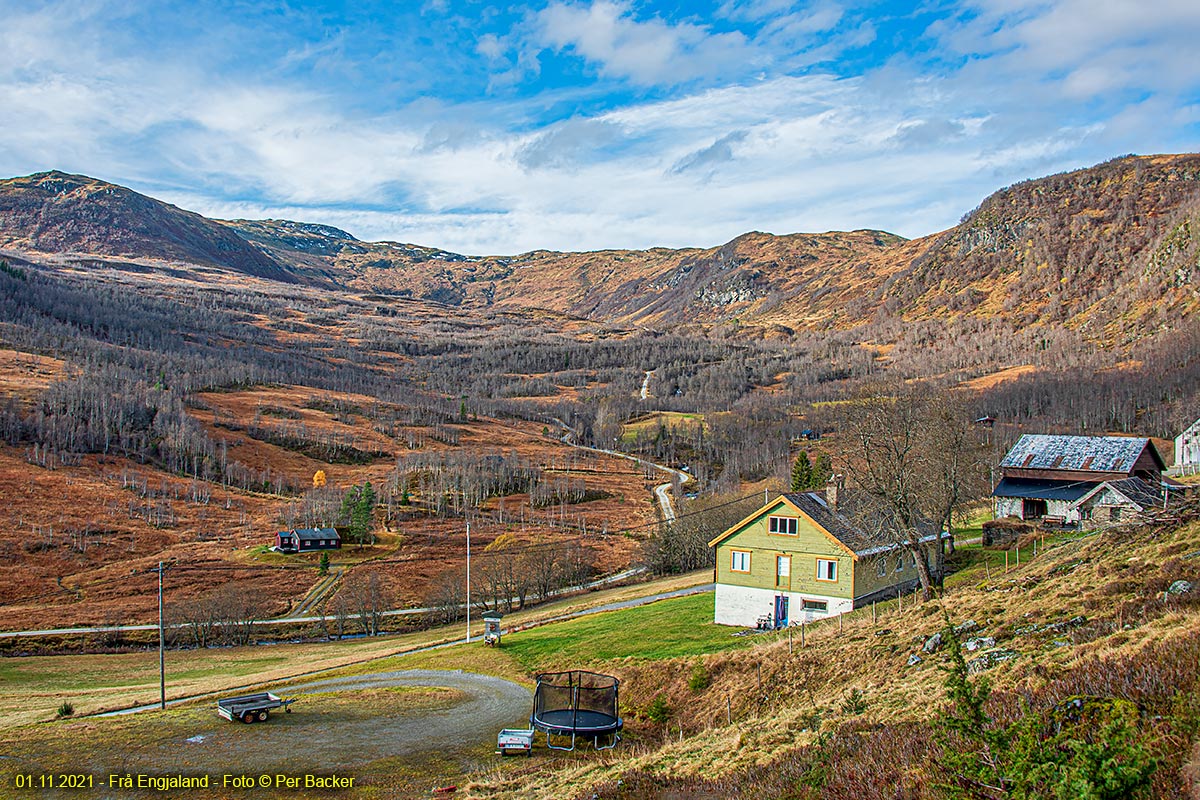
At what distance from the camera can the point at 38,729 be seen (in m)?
26.7

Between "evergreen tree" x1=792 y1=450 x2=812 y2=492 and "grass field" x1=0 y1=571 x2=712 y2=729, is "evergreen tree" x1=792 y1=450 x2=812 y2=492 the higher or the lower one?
the higher one

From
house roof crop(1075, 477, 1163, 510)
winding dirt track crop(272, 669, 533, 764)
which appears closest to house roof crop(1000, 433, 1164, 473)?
house roof crop(1075, 477, 1163, 510)

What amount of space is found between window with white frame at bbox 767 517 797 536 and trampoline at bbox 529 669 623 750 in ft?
60.4

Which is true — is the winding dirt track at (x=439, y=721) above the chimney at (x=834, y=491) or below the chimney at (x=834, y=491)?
below

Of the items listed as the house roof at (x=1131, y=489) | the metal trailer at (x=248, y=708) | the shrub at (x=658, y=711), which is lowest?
the metal trailer at (x=248, y=708)

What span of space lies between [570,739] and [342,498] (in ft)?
346

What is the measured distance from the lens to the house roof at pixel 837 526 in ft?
125

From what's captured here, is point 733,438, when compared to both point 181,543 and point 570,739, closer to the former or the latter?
point 181,543

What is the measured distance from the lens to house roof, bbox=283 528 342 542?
95119 mm

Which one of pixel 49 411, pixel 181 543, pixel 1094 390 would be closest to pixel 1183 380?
pixel 1094 390

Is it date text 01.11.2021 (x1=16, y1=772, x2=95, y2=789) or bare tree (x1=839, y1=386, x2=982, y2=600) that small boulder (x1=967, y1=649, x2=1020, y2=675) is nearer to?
bare tree (x1=839, y1=386, x2=982, y2=600)

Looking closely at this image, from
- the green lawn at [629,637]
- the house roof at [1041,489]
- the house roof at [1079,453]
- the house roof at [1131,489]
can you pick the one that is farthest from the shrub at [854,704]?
the house roof at [1079,453]

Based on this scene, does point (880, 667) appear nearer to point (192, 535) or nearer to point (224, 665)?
point (224, 665)

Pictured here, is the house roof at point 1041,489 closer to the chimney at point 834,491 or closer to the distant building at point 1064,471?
the distant building at point 1064,471
